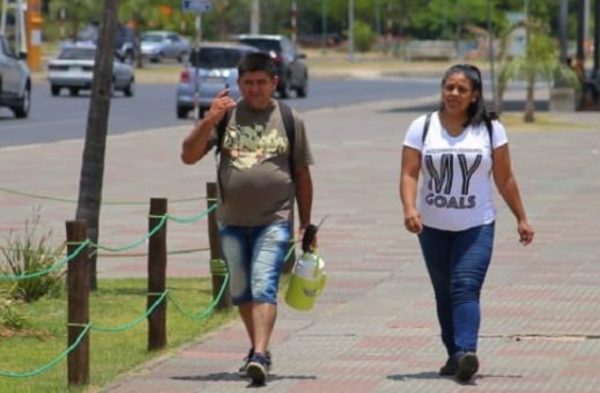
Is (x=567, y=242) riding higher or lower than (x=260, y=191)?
lower

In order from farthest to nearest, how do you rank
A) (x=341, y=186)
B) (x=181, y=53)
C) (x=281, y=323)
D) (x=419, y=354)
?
1. (x=181, y=53)
2. (x=341, y=186)
3. (x=281, y=323)
4. (x=419, y=354)

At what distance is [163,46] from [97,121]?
79.7m

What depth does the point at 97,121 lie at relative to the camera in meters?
13.1

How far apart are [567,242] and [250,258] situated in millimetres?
7377

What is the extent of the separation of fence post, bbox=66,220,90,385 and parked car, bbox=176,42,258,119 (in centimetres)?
3105

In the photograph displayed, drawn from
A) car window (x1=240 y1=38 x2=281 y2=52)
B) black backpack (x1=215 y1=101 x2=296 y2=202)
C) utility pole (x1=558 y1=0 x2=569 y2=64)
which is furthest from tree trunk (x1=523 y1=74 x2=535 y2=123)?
black backpack (x1=215 y1=101 x2=296 y2=202)

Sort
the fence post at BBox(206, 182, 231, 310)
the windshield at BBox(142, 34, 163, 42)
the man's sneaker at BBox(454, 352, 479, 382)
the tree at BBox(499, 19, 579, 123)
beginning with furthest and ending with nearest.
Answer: the windshield at BBox(142, 34, 163, 42) < the tree at BBox(499, 19, 579, 123) < the fence post at BBox(206, 182, 231, 310) < the man's sneaker at BBox(454, 352, 479, 382)

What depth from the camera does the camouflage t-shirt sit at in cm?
979

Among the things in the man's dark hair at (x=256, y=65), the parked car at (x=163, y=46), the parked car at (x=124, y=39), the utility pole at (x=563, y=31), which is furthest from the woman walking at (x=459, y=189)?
the parked car at (x=163, y=46)

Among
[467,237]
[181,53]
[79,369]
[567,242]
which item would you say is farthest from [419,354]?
[181,53]

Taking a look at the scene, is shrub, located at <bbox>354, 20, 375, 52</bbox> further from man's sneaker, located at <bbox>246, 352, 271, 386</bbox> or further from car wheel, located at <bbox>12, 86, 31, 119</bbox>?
man's sneaker, located at <bbox>246, 352, 271, 386</bbox>

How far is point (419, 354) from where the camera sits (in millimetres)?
10914

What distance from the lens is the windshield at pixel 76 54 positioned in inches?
2160

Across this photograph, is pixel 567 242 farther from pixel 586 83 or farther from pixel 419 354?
pixel 586 83
